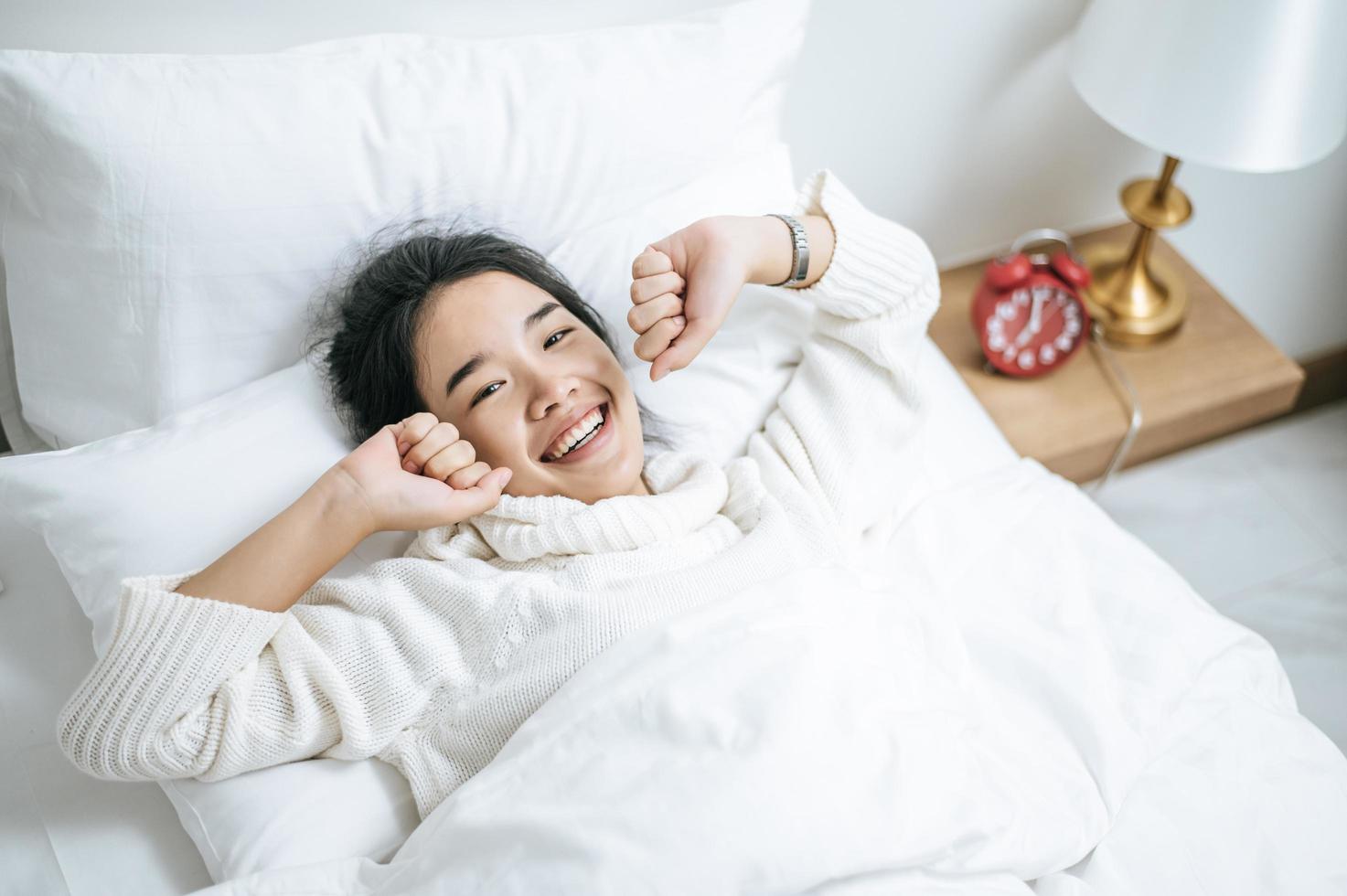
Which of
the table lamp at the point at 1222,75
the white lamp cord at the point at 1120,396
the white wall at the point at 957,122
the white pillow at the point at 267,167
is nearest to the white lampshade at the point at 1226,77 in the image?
the table lamp at the point at 1222,75

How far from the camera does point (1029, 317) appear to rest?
1572 mm

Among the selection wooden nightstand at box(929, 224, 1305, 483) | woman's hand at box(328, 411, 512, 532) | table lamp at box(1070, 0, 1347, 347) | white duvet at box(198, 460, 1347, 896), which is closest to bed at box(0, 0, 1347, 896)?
white duvet at box(198, 460, 1347, 896)

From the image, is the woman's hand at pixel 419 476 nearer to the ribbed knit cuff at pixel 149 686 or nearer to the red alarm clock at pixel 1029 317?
the ribbed knit cuff at pixel 149 686

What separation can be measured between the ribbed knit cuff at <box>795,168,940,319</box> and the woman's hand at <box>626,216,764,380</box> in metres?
0.11

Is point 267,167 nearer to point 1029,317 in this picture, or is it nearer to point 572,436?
point 572,436

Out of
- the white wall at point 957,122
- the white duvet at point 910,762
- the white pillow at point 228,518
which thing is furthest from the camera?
the white wall at point 957,122

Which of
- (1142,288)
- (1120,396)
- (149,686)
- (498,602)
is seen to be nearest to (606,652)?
(498,602)

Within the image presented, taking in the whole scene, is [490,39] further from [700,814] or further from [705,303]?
[700,814]

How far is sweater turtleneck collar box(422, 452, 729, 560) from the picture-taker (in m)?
1.05

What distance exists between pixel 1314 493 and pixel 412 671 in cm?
177

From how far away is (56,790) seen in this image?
1.00m

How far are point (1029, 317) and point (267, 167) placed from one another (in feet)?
3.54

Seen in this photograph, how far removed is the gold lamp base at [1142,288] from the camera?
163cm

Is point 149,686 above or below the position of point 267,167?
below
